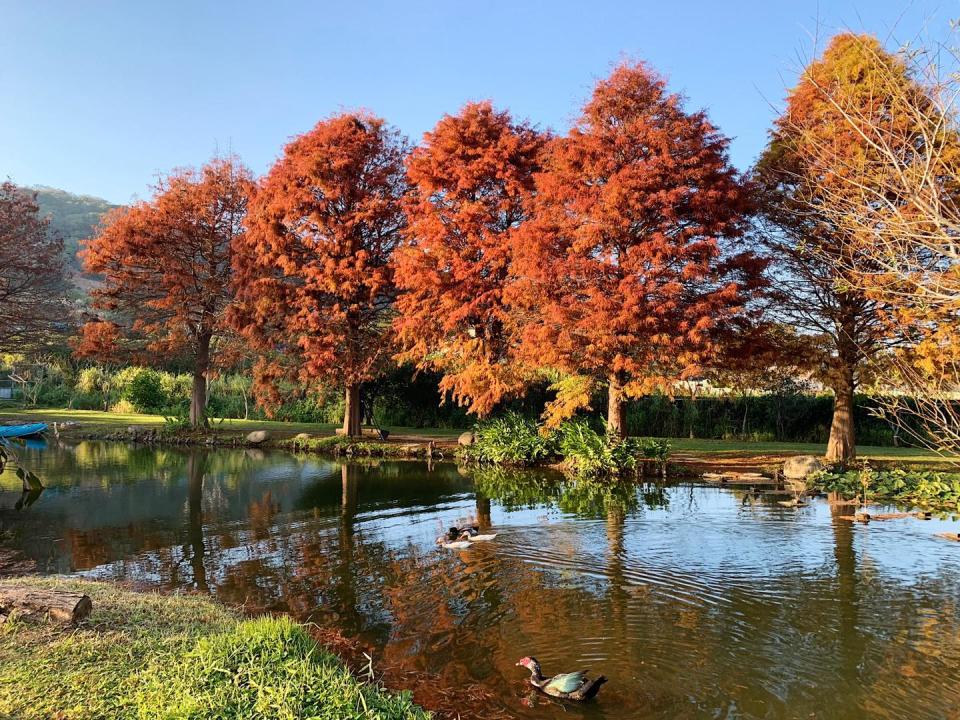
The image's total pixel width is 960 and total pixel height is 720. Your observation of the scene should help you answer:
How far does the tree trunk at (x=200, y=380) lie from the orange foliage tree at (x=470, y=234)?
32.6 ft

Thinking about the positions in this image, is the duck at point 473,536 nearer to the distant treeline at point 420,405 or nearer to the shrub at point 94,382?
the distant treeline at point 420,405

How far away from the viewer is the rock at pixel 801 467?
50.5ft

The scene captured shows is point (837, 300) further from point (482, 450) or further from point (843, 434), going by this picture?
point (482, 450)

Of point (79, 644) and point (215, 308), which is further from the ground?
point (215, 308)

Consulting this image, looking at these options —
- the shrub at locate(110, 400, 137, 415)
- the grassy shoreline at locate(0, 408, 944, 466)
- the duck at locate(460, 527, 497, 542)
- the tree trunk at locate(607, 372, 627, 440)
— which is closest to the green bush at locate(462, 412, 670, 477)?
the tree trunk at locate(607, 372, 627, 440)

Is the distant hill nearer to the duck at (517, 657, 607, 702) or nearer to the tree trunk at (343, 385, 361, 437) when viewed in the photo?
the tree trunk at (343, 385, 361, 437)

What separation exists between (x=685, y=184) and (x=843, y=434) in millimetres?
7119

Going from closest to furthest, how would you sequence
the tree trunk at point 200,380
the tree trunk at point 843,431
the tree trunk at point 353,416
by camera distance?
the tree trunk at point 843,431 < the tree trunk at point 353,416 < the tree trunk at point 200,380

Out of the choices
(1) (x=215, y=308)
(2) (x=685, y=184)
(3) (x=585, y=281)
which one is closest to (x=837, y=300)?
(2) (x=685, y=184)

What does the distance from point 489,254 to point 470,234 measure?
1147mm

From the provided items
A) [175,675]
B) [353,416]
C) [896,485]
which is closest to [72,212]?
[353,416]

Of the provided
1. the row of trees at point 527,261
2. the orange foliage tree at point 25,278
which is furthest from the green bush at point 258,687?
the orange foliage tree at point 25,278

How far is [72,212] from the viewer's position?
11031 cm

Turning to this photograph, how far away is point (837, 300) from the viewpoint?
15.8 meters
